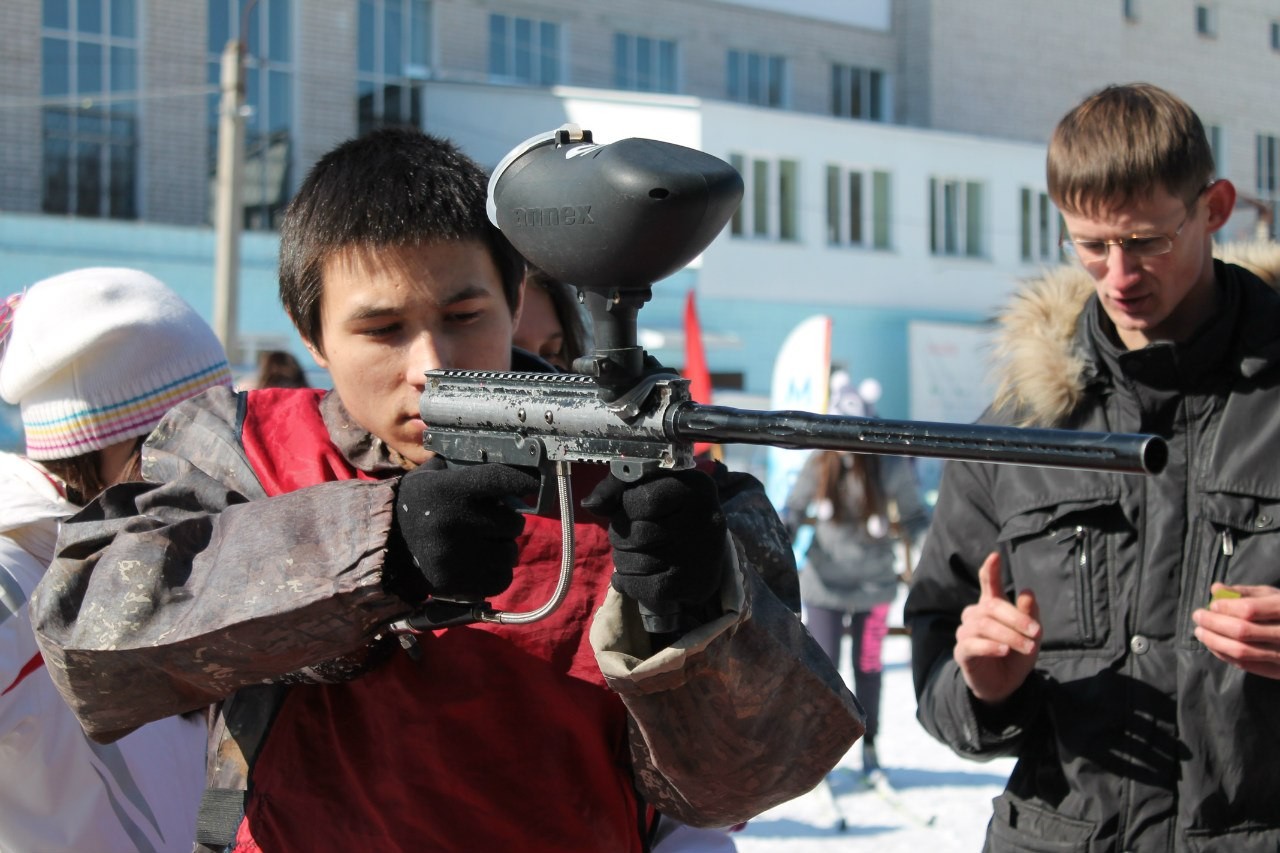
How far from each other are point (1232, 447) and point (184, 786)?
1.99m

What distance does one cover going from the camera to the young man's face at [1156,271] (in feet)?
7.73

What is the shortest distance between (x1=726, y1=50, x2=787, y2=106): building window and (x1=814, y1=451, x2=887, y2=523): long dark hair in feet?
64.8

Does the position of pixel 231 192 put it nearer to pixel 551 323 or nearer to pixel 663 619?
pixel 551 323

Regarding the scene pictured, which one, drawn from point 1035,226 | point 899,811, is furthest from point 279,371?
point 1035,226

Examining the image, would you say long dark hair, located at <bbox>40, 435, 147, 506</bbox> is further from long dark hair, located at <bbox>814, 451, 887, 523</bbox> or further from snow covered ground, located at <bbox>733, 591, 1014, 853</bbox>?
long dark hair, located at <bbox>814, 451, 887, 523</bbox>

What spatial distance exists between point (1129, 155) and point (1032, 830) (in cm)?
123

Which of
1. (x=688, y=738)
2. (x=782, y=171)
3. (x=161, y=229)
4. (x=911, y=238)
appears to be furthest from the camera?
(x=911, y=238)

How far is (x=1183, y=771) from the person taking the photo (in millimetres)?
2230

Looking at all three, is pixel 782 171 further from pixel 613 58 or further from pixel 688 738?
pixel 688 738

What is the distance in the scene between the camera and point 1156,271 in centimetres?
236

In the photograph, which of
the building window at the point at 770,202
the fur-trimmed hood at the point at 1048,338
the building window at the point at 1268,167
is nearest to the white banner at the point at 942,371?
the building window at the point at 770,202

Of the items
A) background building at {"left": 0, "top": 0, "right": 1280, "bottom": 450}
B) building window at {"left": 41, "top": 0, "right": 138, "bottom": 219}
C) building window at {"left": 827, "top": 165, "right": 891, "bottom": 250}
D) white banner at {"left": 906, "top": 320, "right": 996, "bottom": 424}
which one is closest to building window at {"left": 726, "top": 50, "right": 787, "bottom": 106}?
background building at {"left": 0, "top": 0, "right": 1280, "bottom": 450}

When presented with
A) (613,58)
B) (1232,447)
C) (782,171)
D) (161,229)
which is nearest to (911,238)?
(782,171)

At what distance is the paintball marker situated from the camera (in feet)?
4.71
